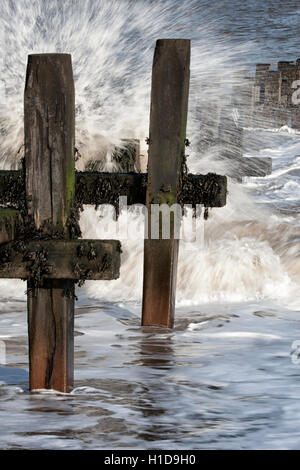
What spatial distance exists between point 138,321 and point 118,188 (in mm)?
1834

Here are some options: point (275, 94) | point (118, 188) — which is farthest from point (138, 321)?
point (275, 94)

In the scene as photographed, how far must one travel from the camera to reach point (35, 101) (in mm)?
5641

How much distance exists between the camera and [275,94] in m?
37.5

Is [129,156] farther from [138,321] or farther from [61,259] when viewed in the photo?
[61,259]

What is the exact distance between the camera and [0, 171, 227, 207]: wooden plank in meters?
7.05

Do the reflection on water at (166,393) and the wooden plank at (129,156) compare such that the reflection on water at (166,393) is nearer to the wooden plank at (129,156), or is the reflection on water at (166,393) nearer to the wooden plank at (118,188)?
the wooden plank at (118,188)

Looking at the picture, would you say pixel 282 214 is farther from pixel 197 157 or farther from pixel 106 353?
pixel 106 353

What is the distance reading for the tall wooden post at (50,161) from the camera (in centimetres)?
562

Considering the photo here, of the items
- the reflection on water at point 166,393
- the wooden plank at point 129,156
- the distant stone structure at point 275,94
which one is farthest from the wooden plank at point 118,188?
the distant stone structure at point 275,94

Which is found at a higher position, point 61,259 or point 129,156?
point 129,156

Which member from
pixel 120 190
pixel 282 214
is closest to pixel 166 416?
pixel 120 190

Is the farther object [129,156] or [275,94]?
[275,94]

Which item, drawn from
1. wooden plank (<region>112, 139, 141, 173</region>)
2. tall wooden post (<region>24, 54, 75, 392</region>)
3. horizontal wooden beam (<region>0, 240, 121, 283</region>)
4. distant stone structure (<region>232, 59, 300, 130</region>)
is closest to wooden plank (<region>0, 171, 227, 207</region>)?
tall wooden post (<region>24, 54, 75, 392</region>)

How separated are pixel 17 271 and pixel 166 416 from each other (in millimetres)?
1138
